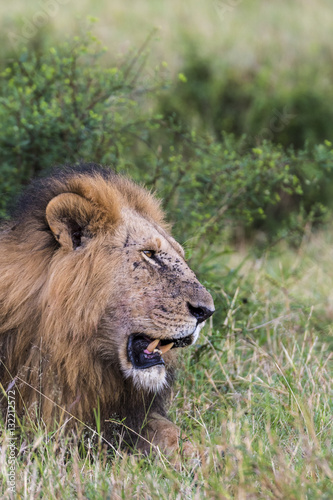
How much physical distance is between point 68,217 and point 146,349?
71 centimetres

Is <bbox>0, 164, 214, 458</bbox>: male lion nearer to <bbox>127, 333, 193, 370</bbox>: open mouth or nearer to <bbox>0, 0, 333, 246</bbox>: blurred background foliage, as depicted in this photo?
<bbox>127, 333, 193, 370</bbox>: open mouth

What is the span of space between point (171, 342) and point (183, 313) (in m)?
0.18

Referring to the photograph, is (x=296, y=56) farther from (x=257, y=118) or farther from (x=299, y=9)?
(x=299, y=9)

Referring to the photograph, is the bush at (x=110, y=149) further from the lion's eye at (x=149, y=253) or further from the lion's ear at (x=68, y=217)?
the lion's ear at (x=68, y=217)

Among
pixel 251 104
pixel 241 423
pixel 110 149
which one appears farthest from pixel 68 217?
pixel 251 104

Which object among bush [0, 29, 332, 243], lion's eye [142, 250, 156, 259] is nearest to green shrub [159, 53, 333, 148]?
bush [0, 29, 332, 243]

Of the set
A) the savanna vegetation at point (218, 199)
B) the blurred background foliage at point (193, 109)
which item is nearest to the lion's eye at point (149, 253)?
the savanna vegetation at point (218, 199)

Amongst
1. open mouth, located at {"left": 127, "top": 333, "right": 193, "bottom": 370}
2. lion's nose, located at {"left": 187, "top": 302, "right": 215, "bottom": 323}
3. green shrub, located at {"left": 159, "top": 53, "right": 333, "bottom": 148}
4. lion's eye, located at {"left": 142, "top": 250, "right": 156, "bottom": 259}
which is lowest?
open mouth, located at {"left": 127, "top": 333, "right": 193, "bottom": 370}

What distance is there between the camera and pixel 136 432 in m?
3.31

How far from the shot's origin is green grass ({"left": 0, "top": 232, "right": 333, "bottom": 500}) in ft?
8.41

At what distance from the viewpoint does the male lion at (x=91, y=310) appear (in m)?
3.09

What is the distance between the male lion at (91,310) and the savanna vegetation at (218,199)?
216mm

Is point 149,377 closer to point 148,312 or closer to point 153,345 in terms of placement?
point 153,345

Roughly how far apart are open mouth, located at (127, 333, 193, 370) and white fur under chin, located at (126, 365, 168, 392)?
0.8 inches
